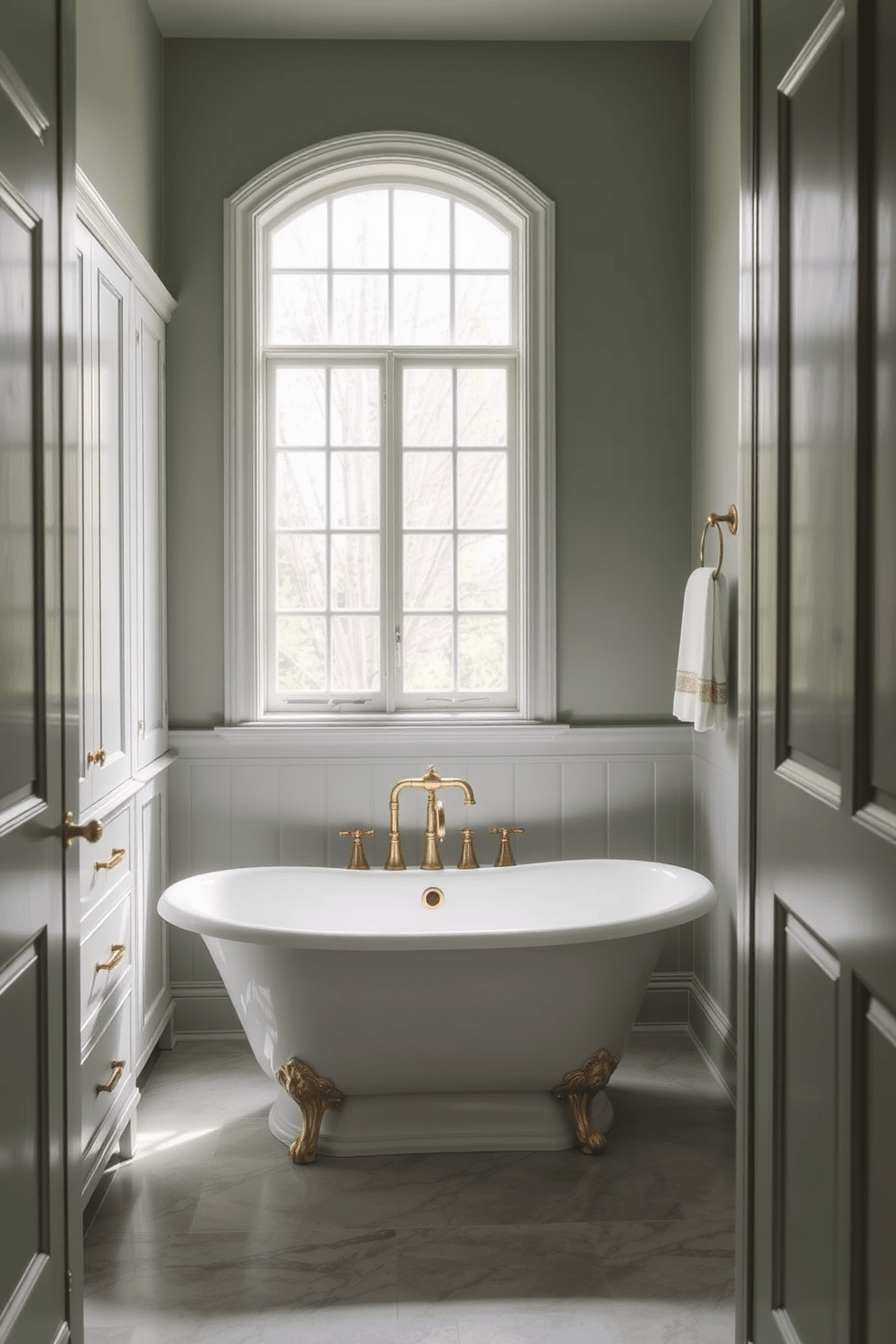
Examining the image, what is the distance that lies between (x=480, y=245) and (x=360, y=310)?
44 cm

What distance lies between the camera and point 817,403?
134 cm

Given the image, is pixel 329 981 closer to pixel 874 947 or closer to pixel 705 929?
pixel 705 929

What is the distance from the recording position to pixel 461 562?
3748mm

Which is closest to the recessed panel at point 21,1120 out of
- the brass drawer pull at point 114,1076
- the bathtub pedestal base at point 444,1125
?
the brass drawer pull at point 114,1076

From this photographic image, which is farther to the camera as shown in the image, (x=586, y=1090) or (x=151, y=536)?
(x=151, y=536)

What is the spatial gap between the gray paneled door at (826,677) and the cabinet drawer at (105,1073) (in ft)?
4.80

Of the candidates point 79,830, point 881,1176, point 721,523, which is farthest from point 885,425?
point 721,523

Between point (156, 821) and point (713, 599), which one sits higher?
point (713, 599)

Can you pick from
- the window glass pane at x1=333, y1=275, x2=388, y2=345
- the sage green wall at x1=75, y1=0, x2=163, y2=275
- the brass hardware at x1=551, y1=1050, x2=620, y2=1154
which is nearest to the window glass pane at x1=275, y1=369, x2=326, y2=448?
the window glass pane at x1=333, y1=275, x2=388, y2=345

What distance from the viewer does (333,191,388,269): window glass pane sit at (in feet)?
12.2

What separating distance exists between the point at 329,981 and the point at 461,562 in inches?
60.0

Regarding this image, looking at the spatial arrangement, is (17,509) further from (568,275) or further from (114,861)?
(568,275)

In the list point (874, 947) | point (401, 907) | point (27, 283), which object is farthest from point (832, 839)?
point (401, 907)

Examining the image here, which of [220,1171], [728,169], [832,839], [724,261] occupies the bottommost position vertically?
[220,1171]
